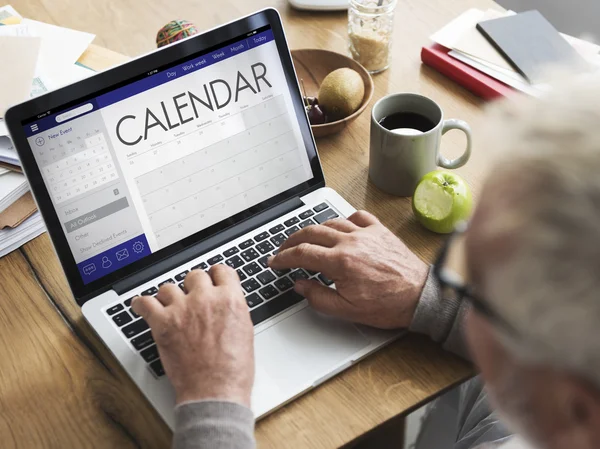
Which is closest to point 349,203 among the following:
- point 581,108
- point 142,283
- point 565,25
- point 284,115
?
point 284,115

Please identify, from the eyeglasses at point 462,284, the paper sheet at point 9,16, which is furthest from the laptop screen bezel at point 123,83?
the paper sheet at point 9,16

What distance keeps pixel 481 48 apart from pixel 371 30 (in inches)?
8.4

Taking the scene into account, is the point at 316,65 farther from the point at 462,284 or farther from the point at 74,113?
the point at 462,284

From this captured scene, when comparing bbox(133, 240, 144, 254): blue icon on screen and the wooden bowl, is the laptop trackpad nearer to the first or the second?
bbox(133, 240, 144, 254): blue icon on screen

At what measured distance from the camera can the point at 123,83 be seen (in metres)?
0.87

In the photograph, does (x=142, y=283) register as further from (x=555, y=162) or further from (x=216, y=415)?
(x=555, y=162)

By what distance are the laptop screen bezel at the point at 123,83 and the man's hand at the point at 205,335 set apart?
0.10m

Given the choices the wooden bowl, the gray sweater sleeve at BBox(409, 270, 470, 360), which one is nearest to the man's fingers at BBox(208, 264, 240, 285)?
the gray sweater sleeve at BBox(409, 270, 470, 360)

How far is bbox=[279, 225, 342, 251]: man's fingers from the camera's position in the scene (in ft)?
2.95

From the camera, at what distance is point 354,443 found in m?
0.78

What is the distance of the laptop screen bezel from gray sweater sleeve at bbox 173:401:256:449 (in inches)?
9.9

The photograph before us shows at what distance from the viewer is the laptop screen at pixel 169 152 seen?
2.82 ft

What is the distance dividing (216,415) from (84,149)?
381 millimetres

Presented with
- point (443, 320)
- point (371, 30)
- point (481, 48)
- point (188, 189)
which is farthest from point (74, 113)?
point (481, 48)
